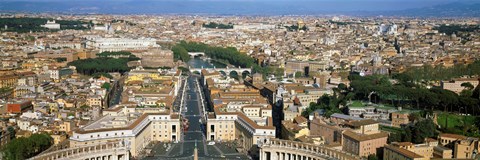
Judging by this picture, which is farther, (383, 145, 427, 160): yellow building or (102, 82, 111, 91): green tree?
(102, 82, 111, 91): green tree

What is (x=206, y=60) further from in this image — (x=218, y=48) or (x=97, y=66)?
(x=97, y=66)

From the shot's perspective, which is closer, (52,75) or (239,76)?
(52,75)

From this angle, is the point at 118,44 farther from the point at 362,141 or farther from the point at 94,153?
the point at 362,141

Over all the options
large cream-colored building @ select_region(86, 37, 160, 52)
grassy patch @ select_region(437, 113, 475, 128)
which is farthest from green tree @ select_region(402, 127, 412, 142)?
large cream-colored building @ select_region(86, 37, 160, 52)

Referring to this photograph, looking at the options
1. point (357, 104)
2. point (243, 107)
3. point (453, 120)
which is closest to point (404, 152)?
point (453, 120)

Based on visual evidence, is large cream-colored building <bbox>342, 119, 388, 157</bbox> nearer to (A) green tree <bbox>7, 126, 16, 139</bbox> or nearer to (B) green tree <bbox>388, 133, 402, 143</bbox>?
(B) green tree <bbox>388, 133, 402, 143</bbox>

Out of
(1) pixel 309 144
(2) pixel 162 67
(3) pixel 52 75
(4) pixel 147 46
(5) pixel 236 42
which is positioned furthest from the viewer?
(5) pixel 236 42

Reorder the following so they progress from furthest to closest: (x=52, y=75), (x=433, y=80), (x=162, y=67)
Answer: (x=162, y=67) < (x=52, y=75) < (x=433, y=80)

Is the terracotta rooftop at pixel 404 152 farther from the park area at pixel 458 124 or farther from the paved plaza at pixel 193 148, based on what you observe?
the paved plaza at pixel 193 148

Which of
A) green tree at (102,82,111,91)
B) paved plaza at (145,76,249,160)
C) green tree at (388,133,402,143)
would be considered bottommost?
paved plaza at (145,76,249,160)

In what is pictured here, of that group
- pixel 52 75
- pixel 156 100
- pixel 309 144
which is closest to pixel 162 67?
pixel 52 75

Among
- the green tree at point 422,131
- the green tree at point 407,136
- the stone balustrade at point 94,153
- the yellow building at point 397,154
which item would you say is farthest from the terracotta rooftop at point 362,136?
the stone balustrade at point 94,153
